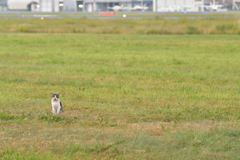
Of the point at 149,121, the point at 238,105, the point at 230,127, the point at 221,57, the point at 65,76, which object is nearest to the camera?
the point at 230,127

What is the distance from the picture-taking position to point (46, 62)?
22438mm

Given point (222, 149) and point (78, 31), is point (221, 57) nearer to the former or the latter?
point (222, 149)

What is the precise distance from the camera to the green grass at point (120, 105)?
28.1 ft

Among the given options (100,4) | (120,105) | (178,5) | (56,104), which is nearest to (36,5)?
(100,4)

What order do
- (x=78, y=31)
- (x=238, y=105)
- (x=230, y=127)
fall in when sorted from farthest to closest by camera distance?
(x=78, y=31) < (x=238, y=105) < (x=230, y=127)

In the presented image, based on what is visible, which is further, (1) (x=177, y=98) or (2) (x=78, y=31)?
(2) (x=78, y=31)

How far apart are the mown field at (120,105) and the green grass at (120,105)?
0.02 metres

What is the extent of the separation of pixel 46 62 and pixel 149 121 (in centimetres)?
1223

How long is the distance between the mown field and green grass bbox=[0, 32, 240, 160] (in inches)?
0.6

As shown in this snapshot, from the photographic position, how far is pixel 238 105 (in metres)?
13.0

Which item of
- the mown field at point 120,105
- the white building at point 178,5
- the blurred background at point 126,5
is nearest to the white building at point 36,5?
the blurred background at point 126,5

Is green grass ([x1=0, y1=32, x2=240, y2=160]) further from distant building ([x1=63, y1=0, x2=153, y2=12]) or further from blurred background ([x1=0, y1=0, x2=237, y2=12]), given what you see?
distant building ([x1=63, y1=0, x2=153, y2=12])

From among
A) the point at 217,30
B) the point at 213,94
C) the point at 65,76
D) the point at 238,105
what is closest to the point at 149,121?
the point at 238,105

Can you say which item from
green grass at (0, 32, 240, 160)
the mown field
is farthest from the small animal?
green grass at (0, 32, 240, 160)
